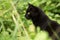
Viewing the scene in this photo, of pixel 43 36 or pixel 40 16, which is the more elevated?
pixel 40 16

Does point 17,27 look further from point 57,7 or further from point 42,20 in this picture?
point 57,7

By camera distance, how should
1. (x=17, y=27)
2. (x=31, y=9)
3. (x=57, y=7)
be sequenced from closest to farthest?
(x=17, y=27) < (x=31, y=9) < (x=57, y=7)

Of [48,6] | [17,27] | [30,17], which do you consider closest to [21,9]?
[48,6]

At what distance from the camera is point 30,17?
10.4 ft

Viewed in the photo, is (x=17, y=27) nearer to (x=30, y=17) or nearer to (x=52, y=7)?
(x=30, y=17)

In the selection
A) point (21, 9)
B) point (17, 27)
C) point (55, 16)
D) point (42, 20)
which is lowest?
point (17, 27)

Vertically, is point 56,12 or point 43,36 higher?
point 56,12

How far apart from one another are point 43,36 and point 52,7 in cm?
310

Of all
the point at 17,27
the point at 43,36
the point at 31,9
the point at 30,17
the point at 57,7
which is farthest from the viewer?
the point at 57,7

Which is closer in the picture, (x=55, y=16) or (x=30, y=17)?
(x=30, y=17)

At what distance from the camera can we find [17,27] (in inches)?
44.2

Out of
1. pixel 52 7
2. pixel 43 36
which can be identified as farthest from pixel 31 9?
pixel 43 36

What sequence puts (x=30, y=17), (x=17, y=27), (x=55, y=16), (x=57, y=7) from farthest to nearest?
(x=57, y=7)
(x=55, y=16)
(x=30, y=17)
(x=17, y=27)

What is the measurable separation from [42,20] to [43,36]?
6.79ft
